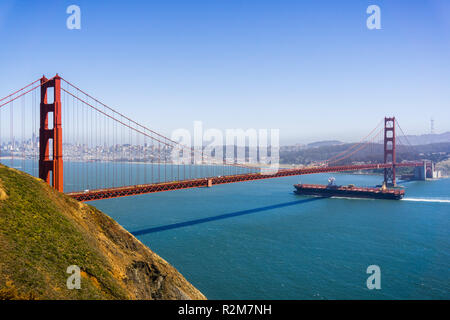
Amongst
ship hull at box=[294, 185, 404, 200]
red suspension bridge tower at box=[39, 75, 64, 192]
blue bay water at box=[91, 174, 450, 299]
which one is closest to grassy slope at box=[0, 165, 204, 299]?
blue bay water at box=[91, 174, 450, 299]

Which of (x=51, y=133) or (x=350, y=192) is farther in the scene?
(x=350, y=192)

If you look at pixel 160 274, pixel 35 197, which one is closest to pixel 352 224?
pixel 160 274

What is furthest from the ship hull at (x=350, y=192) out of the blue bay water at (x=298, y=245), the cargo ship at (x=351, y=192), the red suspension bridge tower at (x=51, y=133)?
the red suspension bridge tower at (x=51, y=133)

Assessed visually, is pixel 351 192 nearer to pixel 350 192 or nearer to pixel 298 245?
pixel 350 192

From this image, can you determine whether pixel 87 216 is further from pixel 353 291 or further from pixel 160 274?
pixel 353 291

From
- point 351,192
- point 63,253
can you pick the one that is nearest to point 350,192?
point 351,192

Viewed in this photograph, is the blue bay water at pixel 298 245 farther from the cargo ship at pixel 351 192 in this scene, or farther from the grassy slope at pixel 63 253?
the cargo ship at pixel 351 192

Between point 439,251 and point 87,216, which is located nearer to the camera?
point 87,216
